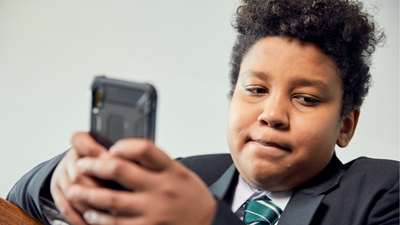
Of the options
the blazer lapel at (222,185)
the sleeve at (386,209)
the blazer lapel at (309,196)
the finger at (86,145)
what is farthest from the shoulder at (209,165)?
the finger at (86,145)

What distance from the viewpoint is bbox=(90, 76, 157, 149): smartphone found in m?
0.33

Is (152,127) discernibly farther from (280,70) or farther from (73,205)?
(280,70)

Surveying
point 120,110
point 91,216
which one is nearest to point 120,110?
point 120,110

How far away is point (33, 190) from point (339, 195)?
0.45 meters

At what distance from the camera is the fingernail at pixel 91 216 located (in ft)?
0.95

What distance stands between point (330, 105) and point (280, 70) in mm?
105

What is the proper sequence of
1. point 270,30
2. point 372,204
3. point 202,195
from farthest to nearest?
1. point 270,30
2. point 372,204
3. point 202,195

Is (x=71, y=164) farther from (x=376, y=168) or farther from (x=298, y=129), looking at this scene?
(x=376, y=168)

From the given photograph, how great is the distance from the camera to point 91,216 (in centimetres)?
29

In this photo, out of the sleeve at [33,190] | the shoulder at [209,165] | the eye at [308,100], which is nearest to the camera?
the sleeve at [33,190]

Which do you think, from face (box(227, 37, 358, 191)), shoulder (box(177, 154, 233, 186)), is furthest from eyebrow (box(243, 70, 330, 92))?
shoulder (box(177, 154, 233, 186))

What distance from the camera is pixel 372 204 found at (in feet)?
1.66

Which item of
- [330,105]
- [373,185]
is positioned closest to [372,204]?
[373,185]

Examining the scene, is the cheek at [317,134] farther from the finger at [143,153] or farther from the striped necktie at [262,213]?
the finger at [143,153]
